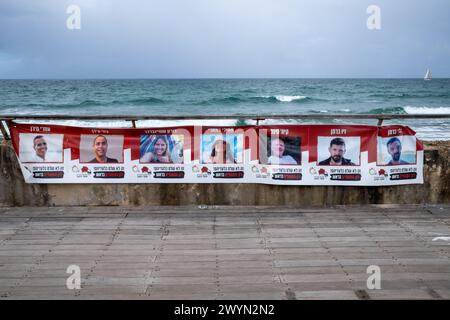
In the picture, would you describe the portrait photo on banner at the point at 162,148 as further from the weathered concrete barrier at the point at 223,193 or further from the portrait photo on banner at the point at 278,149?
the portrait photo on banner at the point at 278,149

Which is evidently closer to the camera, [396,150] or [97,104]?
[396,150]

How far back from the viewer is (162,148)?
23.3ft

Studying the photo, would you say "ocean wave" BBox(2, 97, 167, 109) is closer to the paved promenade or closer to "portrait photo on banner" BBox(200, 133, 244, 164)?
"portrait photo on banner" BBox(200, 133, 244, 164)

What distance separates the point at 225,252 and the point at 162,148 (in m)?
Answer: 2.48

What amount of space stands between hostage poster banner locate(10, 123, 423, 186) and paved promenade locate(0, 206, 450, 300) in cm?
50

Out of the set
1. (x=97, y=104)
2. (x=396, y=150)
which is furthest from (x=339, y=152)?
(x=97, y=104)

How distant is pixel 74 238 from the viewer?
5.62m

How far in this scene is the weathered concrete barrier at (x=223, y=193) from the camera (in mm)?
7109

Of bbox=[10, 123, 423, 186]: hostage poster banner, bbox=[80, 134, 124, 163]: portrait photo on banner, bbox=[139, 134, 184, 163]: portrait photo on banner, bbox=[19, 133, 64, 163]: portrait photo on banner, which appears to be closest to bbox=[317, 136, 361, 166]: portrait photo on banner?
bbox=[10, 123, 423, 186]: hostage poster banner

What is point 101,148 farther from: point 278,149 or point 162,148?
Result: point 278,149

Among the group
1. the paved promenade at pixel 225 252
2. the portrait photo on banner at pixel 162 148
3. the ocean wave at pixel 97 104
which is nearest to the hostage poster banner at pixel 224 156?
the portrait photo on banner at pixel 162 148

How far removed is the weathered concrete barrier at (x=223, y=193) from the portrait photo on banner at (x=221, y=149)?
40 cm
